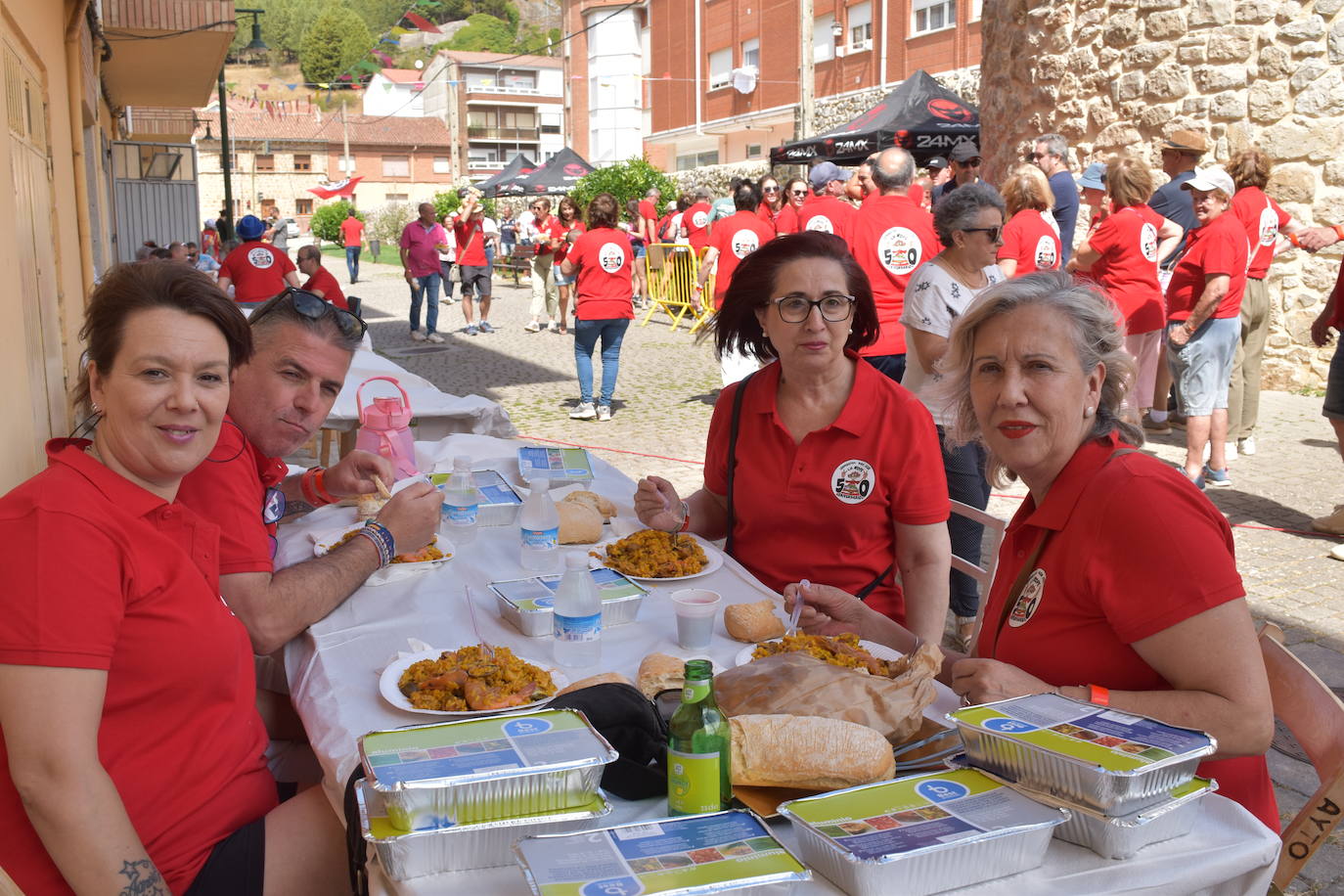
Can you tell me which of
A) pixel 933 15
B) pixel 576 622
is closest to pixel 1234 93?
pixel 576 622

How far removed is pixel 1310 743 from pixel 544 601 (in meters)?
1.61

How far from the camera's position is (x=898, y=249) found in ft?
22.5

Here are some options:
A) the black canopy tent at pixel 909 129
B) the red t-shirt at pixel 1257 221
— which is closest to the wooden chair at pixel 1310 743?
the red t-shirt at pixel 1257 221

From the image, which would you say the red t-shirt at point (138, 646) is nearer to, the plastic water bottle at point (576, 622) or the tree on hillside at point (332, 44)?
the plastic water bottle at point (576, 622)

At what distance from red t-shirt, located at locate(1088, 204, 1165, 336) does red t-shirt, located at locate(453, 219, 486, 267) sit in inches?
410

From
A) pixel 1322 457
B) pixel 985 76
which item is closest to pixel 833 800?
pixel 1322 457

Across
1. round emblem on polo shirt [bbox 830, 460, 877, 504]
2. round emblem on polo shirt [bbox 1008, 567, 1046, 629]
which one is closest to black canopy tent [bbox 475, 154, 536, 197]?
round emblem on polo shirt [bbox 830, 460, 877, 504]

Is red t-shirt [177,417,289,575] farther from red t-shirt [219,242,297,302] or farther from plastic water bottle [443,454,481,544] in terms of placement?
red t-shirt [219,242,297,302]

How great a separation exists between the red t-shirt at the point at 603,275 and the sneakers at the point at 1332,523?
5.83 meters

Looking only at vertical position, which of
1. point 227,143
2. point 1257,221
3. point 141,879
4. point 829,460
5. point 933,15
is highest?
point 933,15

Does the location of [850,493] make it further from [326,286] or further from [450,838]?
[326,286]

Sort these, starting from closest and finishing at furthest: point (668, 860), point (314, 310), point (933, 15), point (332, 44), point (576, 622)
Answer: point (668, 860) < point (576, 622) < point (314, 310) < point (933, 15) < point (332, 44)

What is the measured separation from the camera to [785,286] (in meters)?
3.15

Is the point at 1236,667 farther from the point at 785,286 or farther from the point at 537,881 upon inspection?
the point at 785,286
